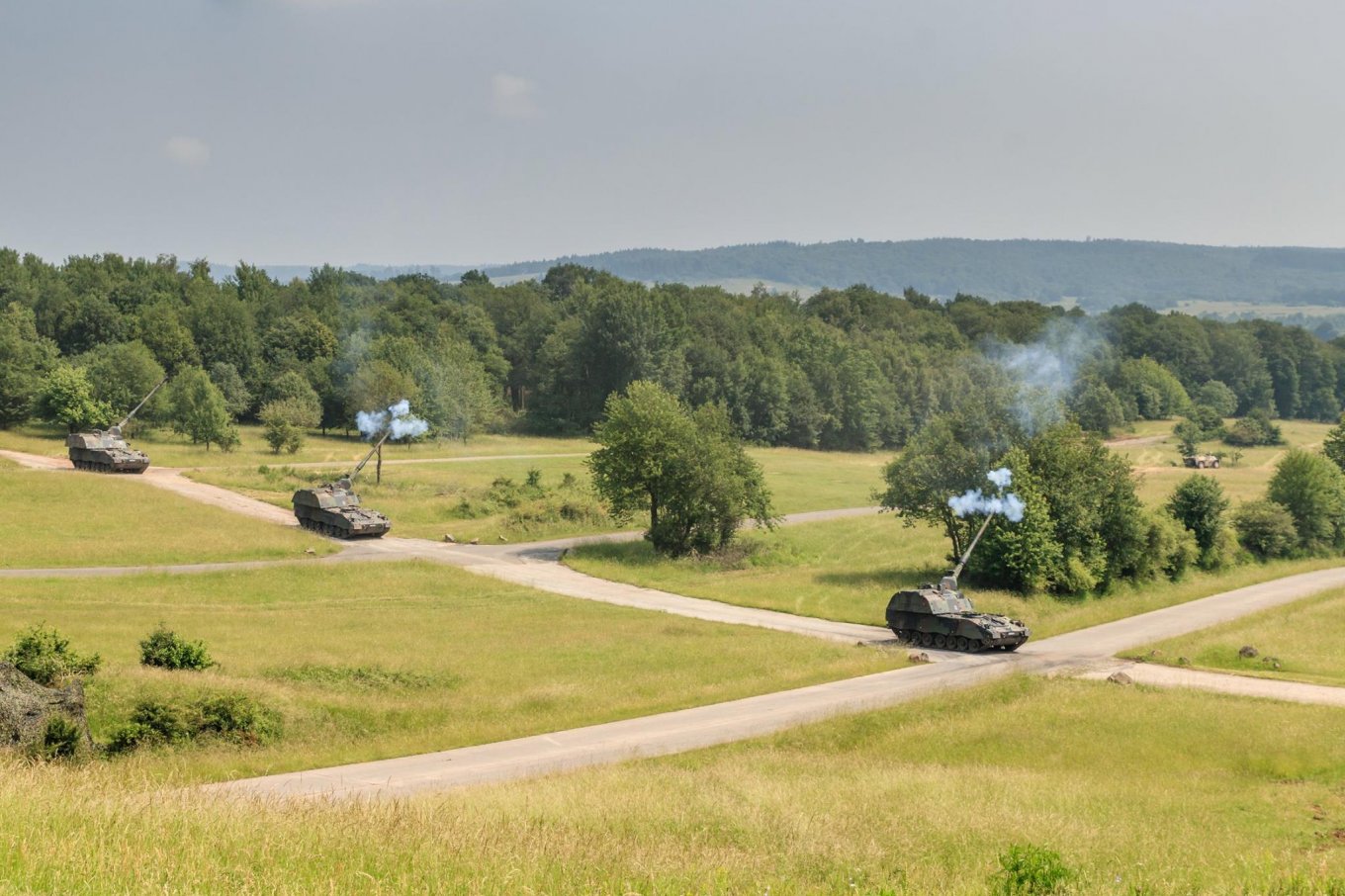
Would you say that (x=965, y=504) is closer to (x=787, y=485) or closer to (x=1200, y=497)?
(x=1200, y=497)

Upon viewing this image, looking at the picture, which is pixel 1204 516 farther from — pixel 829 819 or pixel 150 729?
pixel 150 729

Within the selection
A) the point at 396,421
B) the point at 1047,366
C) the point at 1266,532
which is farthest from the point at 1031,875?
the point at 1047,366

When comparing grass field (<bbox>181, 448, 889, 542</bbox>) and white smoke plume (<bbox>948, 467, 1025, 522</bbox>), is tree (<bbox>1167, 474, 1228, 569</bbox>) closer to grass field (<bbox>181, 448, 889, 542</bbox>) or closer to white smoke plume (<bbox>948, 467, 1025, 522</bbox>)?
white smoke plume (<bbox>948, 467, 1025, 522</bbox>)

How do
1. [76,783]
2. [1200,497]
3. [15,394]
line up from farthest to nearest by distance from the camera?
[15,394] < [1200,497] < [76,783]

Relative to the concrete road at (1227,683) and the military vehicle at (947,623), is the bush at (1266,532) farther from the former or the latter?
the concrete road at (1227,683)

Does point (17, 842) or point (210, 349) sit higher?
point (210, 349)

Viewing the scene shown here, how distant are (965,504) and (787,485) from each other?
40.8 metres

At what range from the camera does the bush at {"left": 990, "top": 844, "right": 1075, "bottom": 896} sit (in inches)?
579

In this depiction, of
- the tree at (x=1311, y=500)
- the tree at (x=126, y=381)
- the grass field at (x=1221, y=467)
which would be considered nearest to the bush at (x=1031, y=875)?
the tree at (x=1311, y=500)

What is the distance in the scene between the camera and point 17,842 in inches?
480

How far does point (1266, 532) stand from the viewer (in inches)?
2702

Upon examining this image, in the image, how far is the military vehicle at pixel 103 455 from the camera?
75312 millimetres

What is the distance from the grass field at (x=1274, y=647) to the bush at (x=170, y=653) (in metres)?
29.7

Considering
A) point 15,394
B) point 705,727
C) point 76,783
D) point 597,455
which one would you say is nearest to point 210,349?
point 15,394
